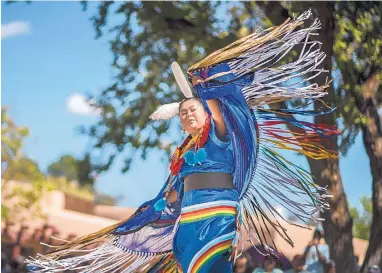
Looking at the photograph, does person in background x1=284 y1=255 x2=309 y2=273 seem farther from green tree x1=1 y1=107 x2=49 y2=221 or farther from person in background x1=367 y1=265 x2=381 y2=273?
green tree x1=1 y1=107 x2=49 y2=221

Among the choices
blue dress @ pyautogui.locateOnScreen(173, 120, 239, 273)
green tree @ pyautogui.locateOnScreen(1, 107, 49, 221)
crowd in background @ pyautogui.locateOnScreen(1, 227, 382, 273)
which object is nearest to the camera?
blue dress @ pyautogui.locateOnScreen(173, 120, 239, 273)

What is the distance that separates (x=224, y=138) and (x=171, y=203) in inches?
23.1

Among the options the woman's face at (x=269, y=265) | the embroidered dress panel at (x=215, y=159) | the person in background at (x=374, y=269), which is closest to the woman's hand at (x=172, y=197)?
the embroidered dress panel at (x=215, y=159)

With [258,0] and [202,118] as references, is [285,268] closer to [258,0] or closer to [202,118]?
[258,0]

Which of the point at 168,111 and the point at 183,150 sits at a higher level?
the point at 168,111

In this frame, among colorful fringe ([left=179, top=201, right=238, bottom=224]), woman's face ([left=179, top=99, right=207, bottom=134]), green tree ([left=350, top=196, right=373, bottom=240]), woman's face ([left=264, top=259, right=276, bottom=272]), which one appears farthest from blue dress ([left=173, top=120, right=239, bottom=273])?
green tree ([left=350, top=196, right=373, bottom=240])

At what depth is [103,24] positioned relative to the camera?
1053 centimetres

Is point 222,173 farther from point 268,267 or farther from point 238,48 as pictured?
point 268,267

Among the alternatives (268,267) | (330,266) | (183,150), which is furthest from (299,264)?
(183,150)

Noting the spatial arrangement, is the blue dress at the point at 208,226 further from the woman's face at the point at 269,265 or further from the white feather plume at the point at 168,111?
the woman's face at the point at 269,265

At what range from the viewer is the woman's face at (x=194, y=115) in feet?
14.9

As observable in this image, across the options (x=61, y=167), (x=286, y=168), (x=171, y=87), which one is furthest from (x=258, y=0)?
(x=61, y=167)

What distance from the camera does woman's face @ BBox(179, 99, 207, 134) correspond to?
4527mm

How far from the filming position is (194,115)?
4.53 m
